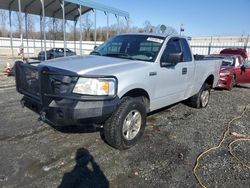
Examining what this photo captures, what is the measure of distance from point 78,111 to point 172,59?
2268mm

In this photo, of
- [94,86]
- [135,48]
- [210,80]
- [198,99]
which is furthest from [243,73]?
[94,86]

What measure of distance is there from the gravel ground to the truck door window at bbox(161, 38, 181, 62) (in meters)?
1.61

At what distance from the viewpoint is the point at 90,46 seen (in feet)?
104

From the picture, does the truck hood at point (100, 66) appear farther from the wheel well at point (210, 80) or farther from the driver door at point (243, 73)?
the driver door at point (243, 73)

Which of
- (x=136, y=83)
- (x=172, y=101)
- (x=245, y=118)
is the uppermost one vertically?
(x=136, y=83)

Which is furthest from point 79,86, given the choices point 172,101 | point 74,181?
point 172,101

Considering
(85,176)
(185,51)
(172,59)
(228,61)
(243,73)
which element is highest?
(185,51)

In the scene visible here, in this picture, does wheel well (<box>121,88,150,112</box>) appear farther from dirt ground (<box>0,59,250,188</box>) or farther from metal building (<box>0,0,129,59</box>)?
metal building (<box>0,0,129,59</box>)

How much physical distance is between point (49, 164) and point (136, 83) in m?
1.87

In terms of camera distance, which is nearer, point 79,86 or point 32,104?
point 79,86

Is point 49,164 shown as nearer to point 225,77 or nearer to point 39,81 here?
point 39,81

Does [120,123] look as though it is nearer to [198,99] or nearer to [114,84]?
[114,84]

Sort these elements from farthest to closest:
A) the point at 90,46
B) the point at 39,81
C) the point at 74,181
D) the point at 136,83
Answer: the point at 90,46, the point at 136,83, the point at 39,81, the point at 74,181

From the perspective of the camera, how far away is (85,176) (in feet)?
11.4
